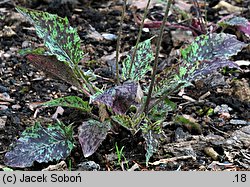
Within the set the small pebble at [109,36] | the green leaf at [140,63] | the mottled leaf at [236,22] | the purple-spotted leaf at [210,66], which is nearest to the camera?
the purple-spotted leaf at [210,66]

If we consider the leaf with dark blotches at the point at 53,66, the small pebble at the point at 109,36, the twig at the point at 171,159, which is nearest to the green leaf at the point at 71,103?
the leaf with dark blotches at the point at 53,66

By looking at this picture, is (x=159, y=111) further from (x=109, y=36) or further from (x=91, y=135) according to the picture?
(x=109, y=36)

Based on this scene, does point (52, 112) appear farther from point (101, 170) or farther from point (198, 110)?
point (198, 110)

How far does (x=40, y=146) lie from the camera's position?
6.27 ft

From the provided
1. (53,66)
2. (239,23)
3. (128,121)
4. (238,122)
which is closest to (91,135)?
(128,121)

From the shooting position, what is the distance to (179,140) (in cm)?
209

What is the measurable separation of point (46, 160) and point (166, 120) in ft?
1.88

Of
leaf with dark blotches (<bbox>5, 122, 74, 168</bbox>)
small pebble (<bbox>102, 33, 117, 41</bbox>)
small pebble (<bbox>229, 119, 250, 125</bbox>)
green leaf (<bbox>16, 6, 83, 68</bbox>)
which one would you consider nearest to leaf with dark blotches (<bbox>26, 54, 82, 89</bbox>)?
green leaf (<bbox>16, 6, 83, 68</bbox>)

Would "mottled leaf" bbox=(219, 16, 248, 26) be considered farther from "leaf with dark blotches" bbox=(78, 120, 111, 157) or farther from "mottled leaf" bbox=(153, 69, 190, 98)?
"leaf with dark blotches" bbox=(78, 120, 111, 157)

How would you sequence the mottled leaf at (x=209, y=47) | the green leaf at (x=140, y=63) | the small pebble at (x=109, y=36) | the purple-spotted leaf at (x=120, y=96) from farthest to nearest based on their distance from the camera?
1. the small pebble at (x=109, y=36)
2. the green leaf at (x=140, y=63)
3. the mottled leaf at (x=209, y=47)
4. the purple-spotted leaf at (x=120, y=96)

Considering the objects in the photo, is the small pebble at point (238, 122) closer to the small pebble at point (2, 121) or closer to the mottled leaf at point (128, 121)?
the mottled leaf at point (128, 121)

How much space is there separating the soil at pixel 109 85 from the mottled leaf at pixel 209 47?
0.94 feet

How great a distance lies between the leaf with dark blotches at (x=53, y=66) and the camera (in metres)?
1.94

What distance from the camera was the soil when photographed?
1.99 metres
